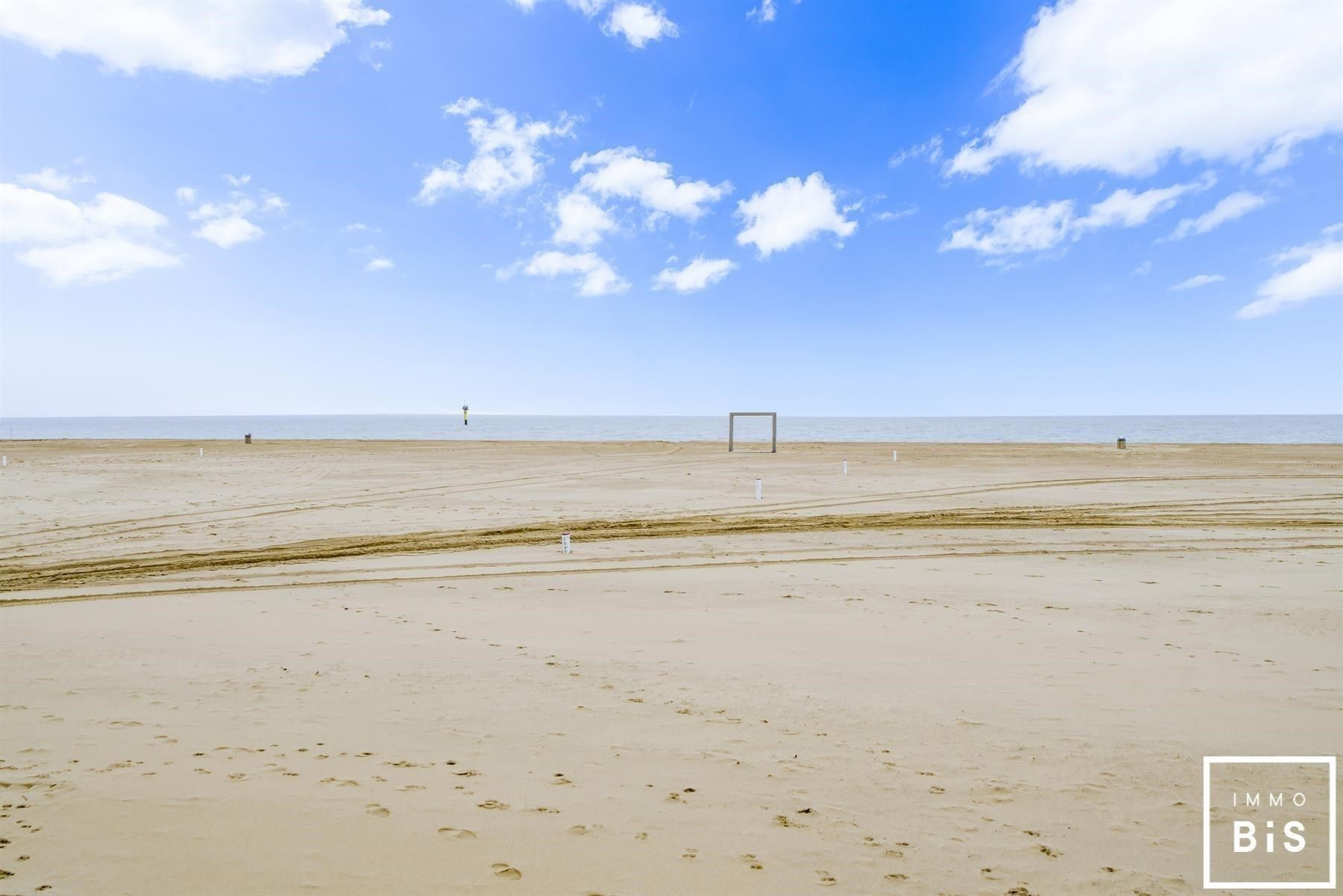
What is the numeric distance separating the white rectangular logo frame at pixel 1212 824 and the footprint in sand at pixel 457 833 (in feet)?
13.2

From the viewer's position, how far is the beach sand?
3617 millimetres

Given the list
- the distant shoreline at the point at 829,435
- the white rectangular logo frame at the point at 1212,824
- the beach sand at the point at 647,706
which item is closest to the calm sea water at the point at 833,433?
→ the distant shoreline at the point at 829,435

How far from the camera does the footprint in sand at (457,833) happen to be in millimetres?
3770

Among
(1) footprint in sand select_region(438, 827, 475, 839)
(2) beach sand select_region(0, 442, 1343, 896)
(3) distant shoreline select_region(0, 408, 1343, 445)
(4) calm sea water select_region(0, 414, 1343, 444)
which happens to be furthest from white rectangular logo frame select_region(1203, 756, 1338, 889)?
(4) calm sea water select_region(0, 414, 1343, 444)

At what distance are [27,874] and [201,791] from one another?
2.90 feet

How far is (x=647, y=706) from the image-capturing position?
5.62 m

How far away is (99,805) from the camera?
157 inches

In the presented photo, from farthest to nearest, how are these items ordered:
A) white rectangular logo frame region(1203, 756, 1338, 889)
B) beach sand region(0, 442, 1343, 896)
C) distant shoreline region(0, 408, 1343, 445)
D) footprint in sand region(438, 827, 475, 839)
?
distant shoreline region(0, 408, 1343, 445)
footprint in sand region(438, 827, 475, 839)
beach sand region(0, 442, 1343, 896)
white rectangular logo frame region(1203, 756, 1338, 889)

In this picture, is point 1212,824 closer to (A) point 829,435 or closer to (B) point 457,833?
(B) point 457,833

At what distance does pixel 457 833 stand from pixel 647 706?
82.5 inches

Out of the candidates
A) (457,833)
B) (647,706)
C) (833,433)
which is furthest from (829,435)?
(457,833)

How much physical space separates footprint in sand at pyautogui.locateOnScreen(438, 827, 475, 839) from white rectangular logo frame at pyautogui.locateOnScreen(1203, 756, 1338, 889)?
13.2 ft

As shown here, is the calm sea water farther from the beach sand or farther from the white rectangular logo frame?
the white rectangular logo frame

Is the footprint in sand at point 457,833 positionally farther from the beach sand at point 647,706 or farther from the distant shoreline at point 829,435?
the distant shoreline at point 829,435
